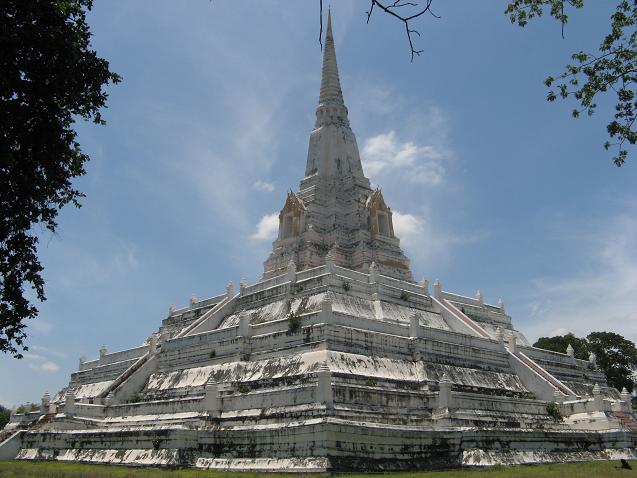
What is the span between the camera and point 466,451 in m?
20.5

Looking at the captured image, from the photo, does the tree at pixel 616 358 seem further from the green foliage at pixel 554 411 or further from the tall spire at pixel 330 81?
the tall spire at pixel 330 81

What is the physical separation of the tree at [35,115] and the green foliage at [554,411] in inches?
902

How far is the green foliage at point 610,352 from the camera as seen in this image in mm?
49188

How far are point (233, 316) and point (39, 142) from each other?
21.2 meters

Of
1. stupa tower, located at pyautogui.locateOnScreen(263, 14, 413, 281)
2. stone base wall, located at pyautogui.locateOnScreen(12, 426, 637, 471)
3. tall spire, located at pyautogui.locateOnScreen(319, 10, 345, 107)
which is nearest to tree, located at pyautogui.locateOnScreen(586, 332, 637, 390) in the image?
stupa tower, located at pyautogui.locateOnScreen(263, 14, 413, 281)

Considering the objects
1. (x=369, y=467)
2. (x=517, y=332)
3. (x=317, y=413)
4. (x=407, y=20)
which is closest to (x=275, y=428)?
(x=317, y=413)

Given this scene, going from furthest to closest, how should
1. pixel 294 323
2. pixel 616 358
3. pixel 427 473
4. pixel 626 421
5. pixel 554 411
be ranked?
pixel 616 358
pixel 626 421
pixel 554 411
pixel 294 323
pixel 427 473

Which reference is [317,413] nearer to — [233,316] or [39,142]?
[39,142]

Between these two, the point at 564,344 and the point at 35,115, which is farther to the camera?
the point at 564,344

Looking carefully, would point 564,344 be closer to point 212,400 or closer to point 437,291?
point 437,291

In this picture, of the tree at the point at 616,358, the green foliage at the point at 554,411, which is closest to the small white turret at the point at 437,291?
the green foliage at the point at 554,411

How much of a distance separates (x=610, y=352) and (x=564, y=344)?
12.6ft

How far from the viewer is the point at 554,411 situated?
28.0 m

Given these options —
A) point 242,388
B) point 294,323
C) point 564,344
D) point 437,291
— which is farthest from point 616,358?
point 242,388
